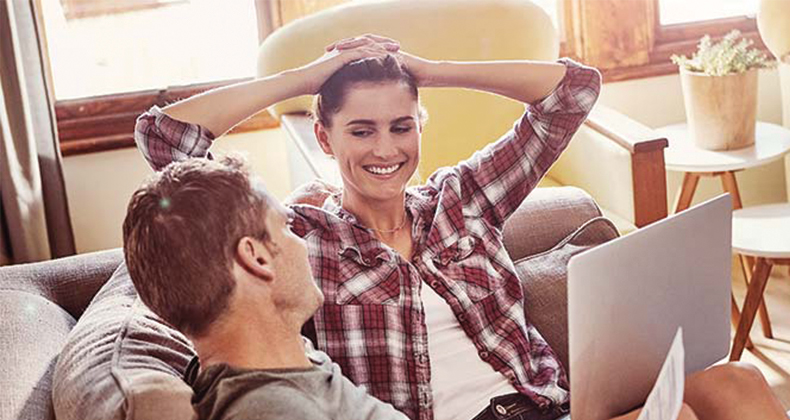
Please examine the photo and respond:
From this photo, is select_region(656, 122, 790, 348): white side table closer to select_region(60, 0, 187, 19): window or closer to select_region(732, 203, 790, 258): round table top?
select_region(732, 203, 790, 258): round table top

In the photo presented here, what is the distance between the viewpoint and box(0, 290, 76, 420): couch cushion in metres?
1.42

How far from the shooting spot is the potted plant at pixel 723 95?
292 centimetres

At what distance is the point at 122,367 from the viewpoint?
54.5 inches

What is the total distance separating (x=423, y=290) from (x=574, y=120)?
398mm

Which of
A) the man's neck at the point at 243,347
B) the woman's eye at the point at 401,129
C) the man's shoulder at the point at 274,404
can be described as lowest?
the man's shoulder at the point at 274,404

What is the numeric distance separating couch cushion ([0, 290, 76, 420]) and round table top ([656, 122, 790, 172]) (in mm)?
1719

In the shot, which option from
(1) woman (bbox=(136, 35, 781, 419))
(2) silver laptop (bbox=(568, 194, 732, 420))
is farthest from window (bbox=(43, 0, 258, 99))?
(2) silver laptop (bbox=(568, 194, 732, 420))

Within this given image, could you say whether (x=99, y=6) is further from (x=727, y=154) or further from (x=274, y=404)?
(x=274, y=404)

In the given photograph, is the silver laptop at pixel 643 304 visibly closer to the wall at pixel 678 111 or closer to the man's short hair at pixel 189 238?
the man's short hair at pixel 189 238

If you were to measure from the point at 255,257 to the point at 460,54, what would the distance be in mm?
1732

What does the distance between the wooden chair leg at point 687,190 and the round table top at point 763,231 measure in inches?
7.7

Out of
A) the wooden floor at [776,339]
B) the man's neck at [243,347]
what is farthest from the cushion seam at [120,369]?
the wooden floor at [776,339]

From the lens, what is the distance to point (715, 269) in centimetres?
156

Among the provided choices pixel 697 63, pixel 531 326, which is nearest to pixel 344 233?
pixel 531 326
